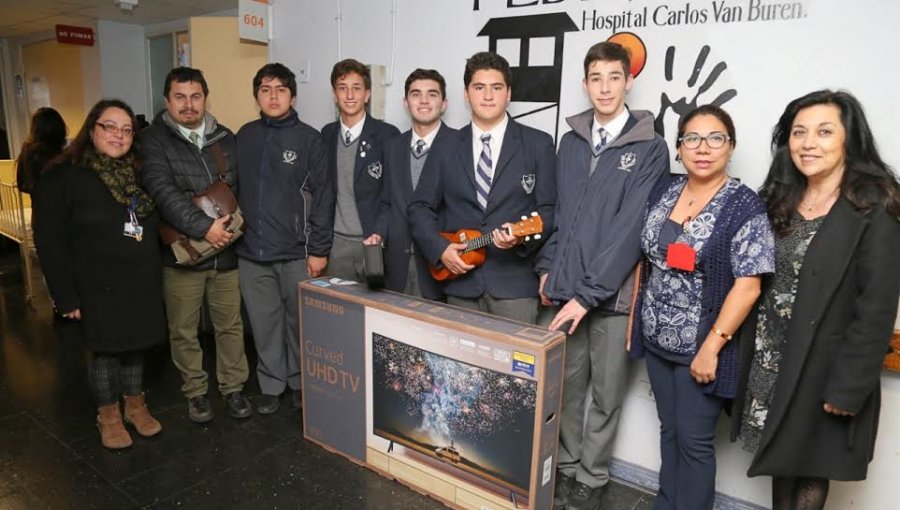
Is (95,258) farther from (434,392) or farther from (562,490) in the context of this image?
(562,490)

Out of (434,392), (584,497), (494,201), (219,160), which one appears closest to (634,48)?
(494,201)

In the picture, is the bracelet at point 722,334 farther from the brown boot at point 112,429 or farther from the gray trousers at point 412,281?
the brown boot at point 112,429

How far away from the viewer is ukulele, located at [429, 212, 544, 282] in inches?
86.3

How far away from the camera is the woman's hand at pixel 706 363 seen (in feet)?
5.88

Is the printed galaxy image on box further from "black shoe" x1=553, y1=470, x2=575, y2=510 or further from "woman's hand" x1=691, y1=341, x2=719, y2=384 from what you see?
"woman's hand" x1=691, y1=341, x2=719, y2=384

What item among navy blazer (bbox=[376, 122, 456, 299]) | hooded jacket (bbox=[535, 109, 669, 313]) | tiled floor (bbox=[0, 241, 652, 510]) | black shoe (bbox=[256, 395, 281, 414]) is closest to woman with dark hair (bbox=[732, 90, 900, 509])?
hooded jacket (bbox=[535, 109, 669, 313])

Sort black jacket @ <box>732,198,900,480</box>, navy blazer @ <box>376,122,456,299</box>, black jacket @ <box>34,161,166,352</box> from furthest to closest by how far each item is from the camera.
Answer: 1. navy blazer @ <box>376,122,456,299</box>
2. black jacket @ <box>34,161,166,352</box>
3. black jacket @ <box>732,198,900,480</box>

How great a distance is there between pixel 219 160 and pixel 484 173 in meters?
1.32

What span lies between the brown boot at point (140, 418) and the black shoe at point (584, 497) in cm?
196

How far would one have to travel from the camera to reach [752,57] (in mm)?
2090

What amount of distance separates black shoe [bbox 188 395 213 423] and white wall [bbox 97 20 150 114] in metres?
4.29

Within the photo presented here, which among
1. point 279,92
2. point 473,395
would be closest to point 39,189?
point 279,92

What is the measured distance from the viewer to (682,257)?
5.97 feet

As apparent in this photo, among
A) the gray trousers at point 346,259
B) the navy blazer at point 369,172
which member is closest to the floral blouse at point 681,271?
the navy blazer at point 369,172
